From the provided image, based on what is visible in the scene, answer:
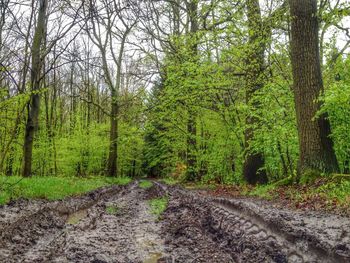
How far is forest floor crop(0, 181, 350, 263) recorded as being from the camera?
3.47m

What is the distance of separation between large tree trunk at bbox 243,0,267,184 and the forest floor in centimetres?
650

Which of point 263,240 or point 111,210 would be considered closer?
point 263,240

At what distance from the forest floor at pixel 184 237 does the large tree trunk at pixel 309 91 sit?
322 cm

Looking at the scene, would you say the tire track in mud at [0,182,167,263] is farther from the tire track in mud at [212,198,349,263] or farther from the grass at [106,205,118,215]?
the tire track in mud at [212,198,349,263]

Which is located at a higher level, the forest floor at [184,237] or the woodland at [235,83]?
the woodland at [235,83]

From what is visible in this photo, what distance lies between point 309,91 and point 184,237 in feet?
18.3

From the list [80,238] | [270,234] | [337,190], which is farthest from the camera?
[337,190]

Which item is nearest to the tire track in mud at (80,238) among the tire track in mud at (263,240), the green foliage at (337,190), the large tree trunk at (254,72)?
the tire track in mud at (263,240)

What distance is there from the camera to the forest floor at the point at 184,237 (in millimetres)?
3475

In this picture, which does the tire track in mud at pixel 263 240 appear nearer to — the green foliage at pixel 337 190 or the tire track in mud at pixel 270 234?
the tire track in mud at pixel 270 234

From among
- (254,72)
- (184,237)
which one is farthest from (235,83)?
(184,237)

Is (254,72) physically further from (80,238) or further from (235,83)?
(80,238)

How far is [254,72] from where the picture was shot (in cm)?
1327

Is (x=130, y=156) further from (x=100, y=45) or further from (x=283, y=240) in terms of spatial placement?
(x=283, y=240)
